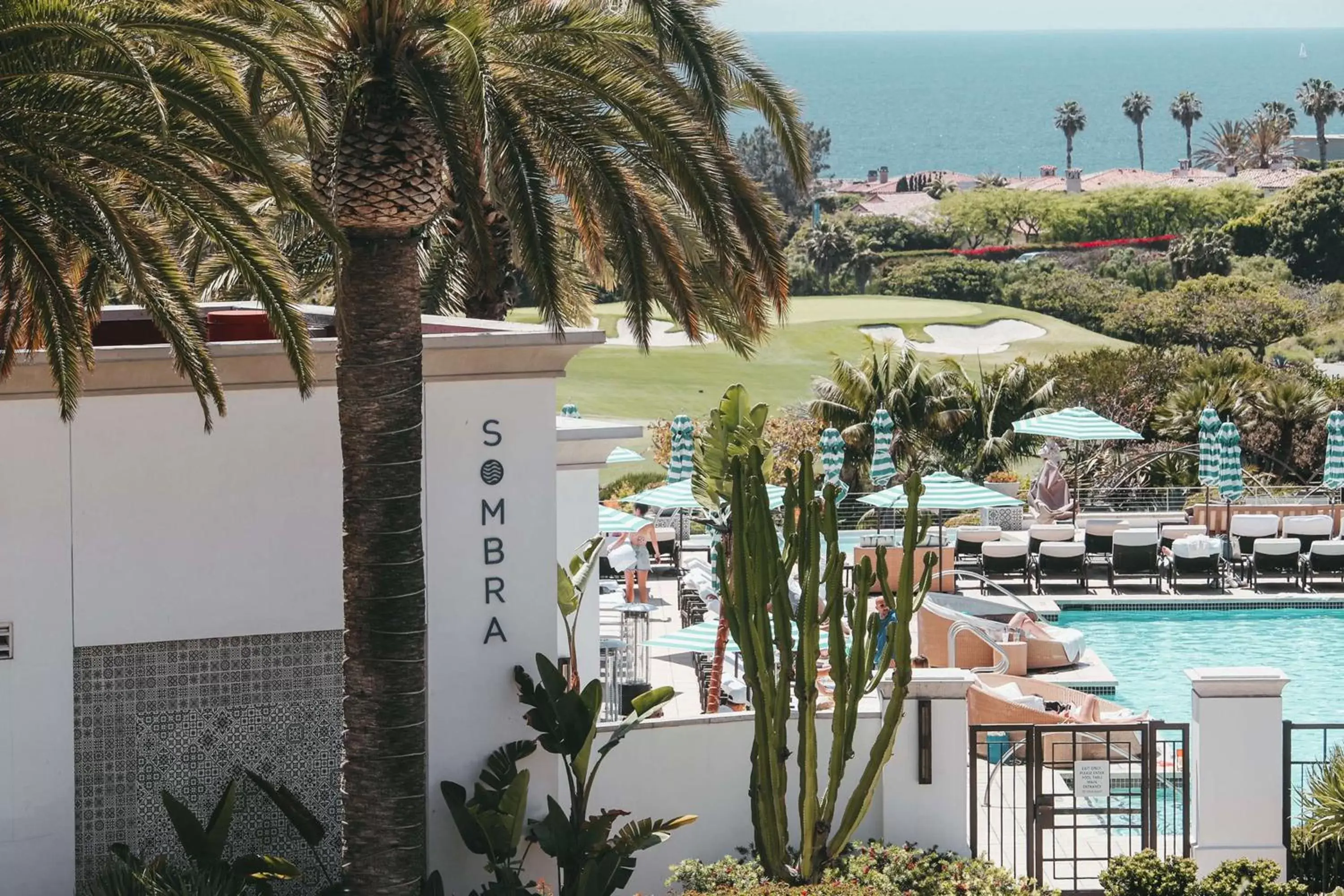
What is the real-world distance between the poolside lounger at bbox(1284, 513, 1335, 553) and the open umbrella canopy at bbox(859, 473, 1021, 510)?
4044mm

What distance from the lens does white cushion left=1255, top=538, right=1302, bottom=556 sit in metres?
22.4

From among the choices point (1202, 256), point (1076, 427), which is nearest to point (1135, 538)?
point (1076, 427)

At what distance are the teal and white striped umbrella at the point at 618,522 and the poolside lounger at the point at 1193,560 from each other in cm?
707

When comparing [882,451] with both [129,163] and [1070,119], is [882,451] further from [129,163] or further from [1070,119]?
[1070,119]

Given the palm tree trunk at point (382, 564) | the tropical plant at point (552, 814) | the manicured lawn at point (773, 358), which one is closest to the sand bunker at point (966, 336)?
the manicured lawn at point (773, 358)

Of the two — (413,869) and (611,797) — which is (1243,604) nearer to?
(611,797)

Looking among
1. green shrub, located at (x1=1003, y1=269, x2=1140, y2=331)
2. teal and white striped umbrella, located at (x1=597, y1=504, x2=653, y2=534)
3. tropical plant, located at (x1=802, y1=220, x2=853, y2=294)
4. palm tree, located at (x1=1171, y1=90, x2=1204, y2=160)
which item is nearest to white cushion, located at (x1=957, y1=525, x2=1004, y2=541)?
teal and white striped umbrella, located at (x1=597, y1=504, x2=653, y2=534)

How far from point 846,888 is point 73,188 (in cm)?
575

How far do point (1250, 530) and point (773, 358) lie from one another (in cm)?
4512

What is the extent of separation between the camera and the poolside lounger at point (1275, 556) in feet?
73.7

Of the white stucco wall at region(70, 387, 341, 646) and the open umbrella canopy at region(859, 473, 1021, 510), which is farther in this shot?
the open umbrella canopy at region(859, 473, 1021, 510)

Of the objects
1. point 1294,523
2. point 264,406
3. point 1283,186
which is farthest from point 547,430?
point 1283,186

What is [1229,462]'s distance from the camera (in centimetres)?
2423

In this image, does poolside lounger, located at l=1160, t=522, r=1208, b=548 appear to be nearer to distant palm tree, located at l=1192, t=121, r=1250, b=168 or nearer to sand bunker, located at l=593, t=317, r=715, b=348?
sand bunker, located at l=593, t=317, r=715, b=348
